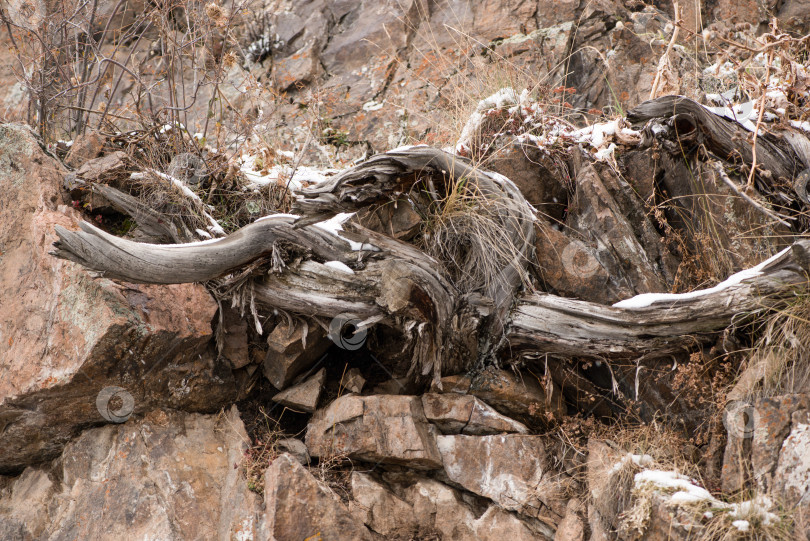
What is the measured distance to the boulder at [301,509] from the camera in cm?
377

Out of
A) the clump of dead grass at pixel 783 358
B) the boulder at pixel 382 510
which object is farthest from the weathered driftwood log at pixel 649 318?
the boulder at pixel 382 510

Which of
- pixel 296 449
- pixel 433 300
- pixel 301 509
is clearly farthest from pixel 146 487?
pixel 433 300

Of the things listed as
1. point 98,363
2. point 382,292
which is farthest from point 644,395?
point 98,363

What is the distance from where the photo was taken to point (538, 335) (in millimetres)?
4355

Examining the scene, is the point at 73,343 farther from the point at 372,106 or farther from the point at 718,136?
the point at 718,136

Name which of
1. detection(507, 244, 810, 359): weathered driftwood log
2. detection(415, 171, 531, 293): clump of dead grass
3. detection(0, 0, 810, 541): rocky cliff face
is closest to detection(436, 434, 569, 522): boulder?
detection(0, 0, 810, 541): rocky cliff face

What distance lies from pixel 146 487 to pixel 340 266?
196cm

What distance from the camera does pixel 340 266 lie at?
14.1 feet

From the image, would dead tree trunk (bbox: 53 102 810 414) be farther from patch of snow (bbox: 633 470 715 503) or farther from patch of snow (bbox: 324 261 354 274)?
patch of snow (bbox: 633 470 715 503)

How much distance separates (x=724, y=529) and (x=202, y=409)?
3.45 m

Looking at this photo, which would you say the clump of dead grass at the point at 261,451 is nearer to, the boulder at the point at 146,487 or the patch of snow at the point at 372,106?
the boulder at the point at 146,487

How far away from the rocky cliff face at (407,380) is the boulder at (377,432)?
16mm

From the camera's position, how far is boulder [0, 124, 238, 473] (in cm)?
408

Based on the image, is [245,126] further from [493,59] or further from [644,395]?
[644,395]
